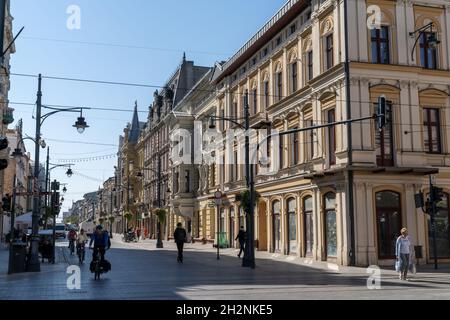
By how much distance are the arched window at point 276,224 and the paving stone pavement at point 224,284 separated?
9.72 m

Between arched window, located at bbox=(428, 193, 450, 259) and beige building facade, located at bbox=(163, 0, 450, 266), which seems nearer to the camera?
beige building facade, located at bbox=(163, 0, 450, 266)

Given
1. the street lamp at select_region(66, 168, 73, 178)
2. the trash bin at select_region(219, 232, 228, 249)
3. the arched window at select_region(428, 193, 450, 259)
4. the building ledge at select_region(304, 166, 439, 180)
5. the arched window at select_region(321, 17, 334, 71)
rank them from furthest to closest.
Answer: the street lamp at select_region(66, 168, 73, 178) < the trash bin at select_region(219, 232, 228, 249) < the arched window at select_region(321, 17, 334, 71) < the arched window at select_region(428, 193, 450, 259) < the building ledge at select_region(304, 166, 439, 180)

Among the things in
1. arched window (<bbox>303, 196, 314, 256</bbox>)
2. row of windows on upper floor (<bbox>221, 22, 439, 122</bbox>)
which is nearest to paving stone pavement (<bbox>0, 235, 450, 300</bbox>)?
arched window (<bbox>303, 196, 314, 256</bbox>)

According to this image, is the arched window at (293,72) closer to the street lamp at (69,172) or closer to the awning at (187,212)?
the street lamp at (69,172)

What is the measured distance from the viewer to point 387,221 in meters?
24.8

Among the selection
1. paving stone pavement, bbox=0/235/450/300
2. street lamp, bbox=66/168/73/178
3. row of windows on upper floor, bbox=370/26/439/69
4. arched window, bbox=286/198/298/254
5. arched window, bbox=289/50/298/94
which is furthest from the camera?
street lamp, bbox=66/168/73/178

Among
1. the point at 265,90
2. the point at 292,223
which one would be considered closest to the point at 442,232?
the point at 292,223

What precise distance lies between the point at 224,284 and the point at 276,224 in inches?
674

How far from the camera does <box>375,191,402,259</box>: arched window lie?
24.5 metres

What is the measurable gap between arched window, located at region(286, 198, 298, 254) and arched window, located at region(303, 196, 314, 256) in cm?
109

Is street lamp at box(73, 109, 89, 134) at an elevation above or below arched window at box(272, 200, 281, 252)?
above

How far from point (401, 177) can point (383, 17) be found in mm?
7620

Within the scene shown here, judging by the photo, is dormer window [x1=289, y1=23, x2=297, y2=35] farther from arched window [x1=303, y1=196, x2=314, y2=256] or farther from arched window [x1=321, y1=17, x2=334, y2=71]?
arched window [x1=303, y1=196, x2=314, y2=256]

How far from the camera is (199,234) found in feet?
168
